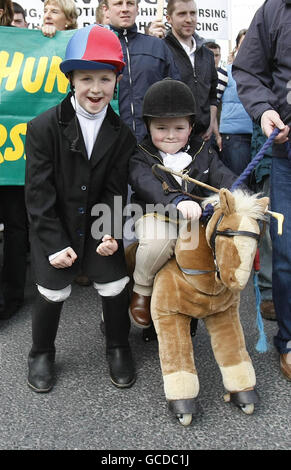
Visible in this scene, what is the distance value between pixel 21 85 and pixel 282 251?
195cm

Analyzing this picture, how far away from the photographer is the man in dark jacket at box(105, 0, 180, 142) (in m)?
3.35

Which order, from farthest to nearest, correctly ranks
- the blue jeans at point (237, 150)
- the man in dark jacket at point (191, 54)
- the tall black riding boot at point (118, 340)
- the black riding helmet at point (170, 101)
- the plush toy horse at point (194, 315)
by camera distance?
1. the blue jeans at point (237, 150)
2. the man in dark jacket at point (191, 54)
3. the tall black riding boot at point (118, 340)
4. the black riding helmet at point (170, 101)
5. the plush toy horse at point (194, 315)

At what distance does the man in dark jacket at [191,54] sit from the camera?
3828 millimetres

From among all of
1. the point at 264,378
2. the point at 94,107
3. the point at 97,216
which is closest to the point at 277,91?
the point at 94,107

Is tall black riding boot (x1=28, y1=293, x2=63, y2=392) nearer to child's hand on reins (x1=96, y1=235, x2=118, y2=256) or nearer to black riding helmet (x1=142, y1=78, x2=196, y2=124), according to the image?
child's hand on reins (x1=96, y1=235, x2=118, y2=256)

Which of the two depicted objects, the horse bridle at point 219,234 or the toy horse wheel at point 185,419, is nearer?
the horse bridle at point 219,234

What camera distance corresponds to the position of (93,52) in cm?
229

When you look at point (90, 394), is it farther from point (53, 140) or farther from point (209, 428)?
point (53, 140)

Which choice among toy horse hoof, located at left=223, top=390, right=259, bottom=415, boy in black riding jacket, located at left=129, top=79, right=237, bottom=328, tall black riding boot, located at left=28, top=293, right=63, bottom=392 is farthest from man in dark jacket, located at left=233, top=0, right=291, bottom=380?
tall black riding boot, located at left=28, top=293, right=63, bottom=392

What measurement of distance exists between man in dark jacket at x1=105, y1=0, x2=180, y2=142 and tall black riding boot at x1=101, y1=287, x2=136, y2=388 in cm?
123

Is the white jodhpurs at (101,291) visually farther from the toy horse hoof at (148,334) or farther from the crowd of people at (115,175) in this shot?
the toy horse hoof at (148,334)

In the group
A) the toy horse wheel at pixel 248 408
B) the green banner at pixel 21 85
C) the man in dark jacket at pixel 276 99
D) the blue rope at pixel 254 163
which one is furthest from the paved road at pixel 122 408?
the green banner at pixel 21 85

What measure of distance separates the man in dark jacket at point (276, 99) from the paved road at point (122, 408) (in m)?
0.35

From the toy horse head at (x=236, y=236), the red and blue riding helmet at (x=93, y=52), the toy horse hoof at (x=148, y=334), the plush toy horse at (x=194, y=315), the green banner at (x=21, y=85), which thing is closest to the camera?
the toy horse head at (x=236, y=236)
